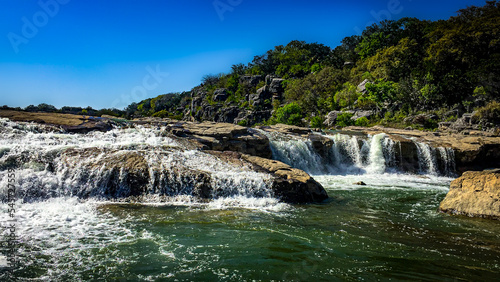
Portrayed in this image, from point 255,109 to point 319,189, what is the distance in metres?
56.7

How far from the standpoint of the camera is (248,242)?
5.88 meters

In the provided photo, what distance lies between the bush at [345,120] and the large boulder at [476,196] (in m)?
30.6

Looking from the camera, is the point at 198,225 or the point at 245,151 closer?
the point at 198,225

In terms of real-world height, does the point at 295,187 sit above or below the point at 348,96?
below

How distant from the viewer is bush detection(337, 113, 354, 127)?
1532 inches

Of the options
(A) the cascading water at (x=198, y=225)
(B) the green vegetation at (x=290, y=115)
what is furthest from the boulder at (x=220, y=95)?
(A) the cascading water at (x=198, y=225)

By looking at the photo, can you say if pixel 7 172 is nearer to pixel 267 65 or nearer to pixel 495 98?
pixel 495 98

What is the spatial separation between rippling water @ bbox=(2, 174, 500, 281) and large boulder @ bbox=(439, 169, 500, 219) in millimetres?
478

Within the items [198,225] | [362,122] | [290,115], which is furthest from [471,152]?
[290,115]

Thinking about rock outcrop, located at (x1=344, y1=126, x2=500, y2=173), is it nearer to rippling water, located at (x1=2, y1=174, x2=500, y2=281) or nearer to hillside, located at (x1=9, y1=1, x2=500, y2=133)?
hillside, located at (x1=9, y1=1, x2=500, y2=133)

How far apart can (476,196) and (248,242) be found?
275 inches

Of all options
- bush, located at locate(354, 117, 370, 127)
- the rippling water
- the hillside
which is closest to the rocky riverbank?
the rippling water

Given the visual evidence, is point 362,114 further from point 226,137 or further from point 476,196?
point 476,196

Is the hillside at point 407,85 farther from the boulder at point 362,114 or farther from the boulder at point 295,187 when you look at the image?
the boulder at point 295,187
